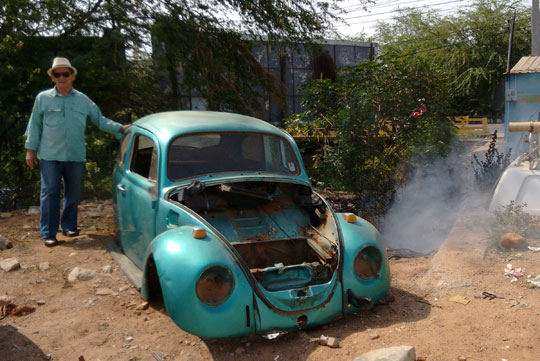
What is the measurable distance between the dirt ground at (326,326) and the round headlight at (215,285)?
0.39 metres

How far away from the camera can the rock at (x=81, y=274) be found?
4734mm

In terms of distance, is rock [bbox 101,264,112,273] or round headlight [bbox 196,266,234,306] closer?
round headlight [bbox 196,266,234,306]

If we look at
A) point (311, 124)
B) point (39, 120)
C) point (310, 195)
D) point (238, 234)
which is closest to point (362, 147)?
point (311, 124)

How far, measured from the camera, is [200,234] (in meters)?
3.53

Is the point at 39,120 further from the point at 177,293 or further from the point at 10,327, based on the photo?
the point at 177,293

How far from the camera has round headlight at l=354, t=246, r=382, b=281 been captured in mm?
3852

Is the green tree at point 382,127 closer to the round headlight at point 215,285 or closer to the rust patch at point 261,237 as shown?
the rust patch at point 261,237

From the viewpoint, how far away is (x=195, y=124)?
4566 millimetres

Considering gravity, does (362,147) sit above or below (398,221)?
above

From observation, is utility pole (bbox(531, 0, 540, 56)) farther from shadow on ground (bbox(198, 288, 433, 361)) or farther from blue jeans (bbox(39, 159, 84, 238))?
blue jeans (bbox(39, 159, 84, 238))

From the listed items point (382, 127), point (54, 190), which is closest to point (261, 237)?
point (54, 190)

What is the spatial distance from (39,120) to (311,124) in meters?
5.54

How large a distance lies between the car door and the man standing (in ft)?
2.34

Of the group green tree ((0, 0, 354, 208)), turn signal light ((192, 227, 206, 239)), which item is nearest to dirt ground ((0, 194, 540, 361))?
turn signal light ((192, 227, 206, 239))
